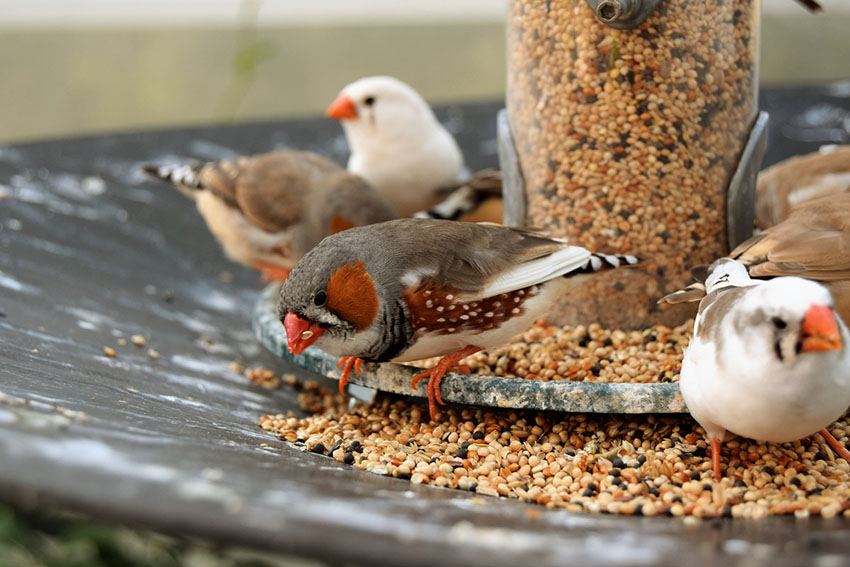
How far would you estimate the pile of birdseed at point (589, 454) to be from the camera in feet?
7.50

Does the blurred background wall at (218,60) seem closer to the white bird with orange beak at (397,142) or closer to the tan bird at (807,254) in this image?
the white bird with orange beak at (397,142)

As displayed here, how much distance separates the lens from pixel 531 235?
9.58 feet

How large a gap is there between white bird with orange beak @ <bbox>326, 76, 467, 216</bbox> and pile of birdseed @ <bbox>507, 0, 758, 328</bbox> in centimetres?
95

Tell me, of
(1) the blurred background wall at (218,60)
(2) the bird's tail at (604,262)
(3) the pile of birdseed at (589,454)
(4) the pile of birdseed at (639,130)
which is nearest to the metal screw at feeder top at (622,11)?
(4) the pile of birdseed at (639,130)

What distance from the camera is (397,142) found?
4.19 meters

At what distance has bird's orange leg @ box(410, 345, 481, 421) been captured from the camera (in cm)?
276

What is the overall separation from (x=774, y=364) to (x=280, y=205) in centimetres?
219

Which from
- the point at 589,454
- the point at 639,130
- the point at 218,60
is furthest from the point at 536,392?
the point at 218,60

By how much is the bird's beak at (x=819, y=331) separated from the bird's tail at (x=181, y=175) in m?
2.71

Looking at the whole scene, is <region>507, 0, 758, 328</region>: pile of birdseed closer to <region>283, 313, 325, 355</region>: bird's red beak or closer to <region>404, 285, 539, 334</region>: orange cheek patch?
<region>404, 285, 539, 334</region>: orange cheek patch

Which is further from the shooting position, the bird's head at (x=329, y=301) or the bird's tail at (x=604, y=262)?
the bird's tail at (x=604, y=262)

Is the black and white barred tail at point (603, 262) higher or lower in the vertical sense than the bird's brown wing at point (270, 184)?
lower

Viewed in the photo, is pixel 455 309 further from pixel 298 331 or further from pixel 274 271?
pixel 274 271

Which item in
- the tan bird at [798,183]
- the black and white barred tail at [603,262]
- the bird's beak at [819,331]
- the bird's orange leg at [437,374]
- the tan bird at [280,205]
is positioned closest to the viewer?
the bird's beak at [819,331]
